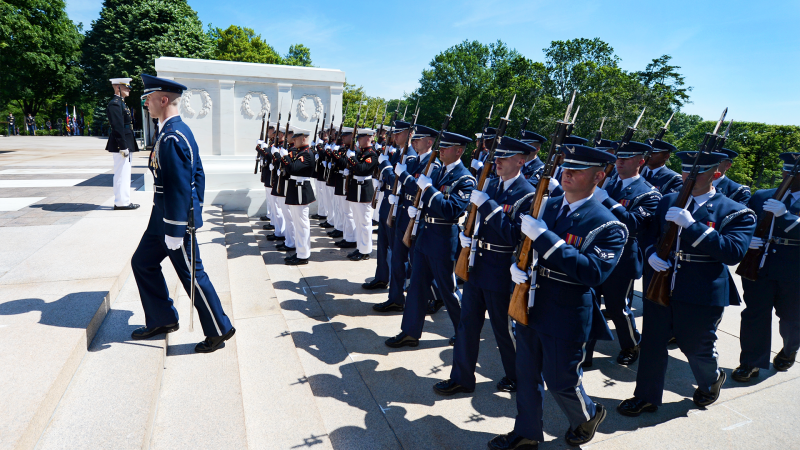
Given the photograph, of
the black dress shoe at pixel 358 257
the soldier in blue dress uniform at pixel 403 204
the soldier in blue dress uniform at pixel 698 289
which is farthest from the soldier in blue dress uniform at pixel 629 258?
the black dress shoe at pixel 358 257

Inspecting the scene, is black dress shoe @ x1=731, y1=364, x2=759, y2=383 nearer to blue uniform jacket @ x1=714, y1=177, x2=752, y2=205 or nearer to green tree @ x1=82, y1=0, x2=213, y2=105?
blue uniform jacket @ x1=714, y1=177, x2=752, y2=205

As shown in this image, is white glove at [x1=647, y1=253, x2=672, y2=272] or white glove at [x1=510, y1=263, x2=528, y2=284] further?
white glove at [x1=647, y1=253, x2=672, y2=272]

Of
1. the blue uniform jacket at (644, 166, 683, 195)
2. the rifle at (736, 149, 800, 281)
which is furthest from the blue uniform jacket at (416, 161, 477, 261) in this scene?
the blue uniform jacket at (644, 166, 683, 195)

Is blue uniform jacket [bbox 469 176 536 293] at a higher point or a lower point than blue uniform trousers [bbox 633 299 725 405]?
higher

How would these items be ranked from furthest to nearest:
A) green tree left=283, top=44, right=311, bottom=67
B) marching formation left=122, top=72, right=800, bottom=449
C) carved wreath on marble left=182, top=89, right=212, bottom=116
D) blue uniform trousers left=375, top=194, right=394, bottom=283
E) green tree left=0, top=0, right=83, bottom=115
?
green tree left=283, top=44, right=311, bottom=67 → green tree left=0, top=0, right=83, bottom=115 → carved wreath on marble left=182, top=89, right=212, bottom=116 → blue uniform trousers left=375, top=194, right=394, bottom=283 → marching formation left=122, top=72, right=800, bottom=449

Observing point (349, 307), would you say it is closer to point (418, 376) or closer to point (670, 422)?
point (418, 376)

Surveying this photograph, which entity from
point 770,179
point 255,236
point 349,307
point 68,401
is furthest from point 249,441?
point 770,179

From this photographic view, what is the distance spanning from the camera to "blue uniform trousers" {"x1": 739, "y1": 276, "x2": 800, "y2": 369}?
427cm

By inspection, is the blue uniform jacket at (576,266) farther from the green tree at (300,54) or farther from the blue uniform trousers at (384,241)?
the green tree at (300,54)

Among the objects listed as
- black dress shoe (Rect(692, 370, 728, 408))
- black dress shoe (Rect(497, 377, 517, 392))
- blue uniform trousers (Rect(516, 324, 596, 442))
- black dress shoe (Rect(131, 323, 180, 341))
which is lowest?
black dress shoe (Rect(497, 377, 517, 392))

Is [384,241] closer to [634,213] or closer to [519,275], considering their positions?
[634,213]

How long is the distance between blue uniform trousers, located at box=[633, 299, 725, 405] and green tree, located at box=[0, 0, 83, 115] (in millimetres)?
31502

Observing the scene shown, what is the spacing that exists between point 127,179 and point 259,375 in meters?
5.76

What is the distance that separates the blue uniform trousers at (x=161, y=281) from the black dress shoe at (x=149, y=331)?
0.15 feet
